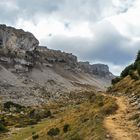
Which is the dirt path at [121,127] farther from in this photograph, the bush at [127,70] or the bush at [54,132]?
the bush at [127,70]

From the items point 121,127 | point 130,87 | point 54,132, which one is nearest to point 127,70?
point 130,87

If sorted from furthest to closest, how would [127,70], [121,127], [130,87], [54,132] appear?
[127,70] < [130,87] < [54,132] < [121,127]

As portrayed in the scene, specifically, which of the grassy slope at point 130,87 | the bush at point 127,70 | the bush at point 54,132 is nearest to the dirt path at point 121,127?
the bush at point 54,132

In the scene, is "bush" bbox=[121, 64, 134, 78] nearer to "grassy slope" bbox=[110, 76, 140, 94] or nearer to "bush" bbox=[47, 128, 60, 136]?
"grassy slope" bbox=[110, 76, 140, 94]

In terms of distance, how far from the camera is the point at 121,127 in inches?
1347

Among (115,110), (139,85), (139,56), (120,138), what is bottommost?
(120,138)

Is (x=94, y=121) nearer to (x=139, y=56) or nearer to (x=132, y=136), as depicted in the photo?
(x=132, y=136)

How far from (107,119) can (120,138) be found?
22.5 ft

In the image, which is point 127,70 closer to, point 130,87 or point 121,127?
point 130,87

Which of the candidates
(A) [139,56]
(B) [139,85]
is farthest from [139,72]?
(A) [139,56]

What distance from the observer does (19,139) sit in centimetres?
5516

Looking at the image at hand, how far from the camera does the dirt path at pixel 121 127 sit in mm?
30822

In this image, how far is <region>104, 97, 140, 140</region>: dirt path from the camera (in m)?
30.8

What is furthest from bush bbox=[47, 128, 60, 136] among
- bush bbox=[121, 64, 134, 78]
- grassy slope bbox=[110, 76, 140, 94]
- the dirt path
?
bush bbox=[121, 64, 134, 78]
